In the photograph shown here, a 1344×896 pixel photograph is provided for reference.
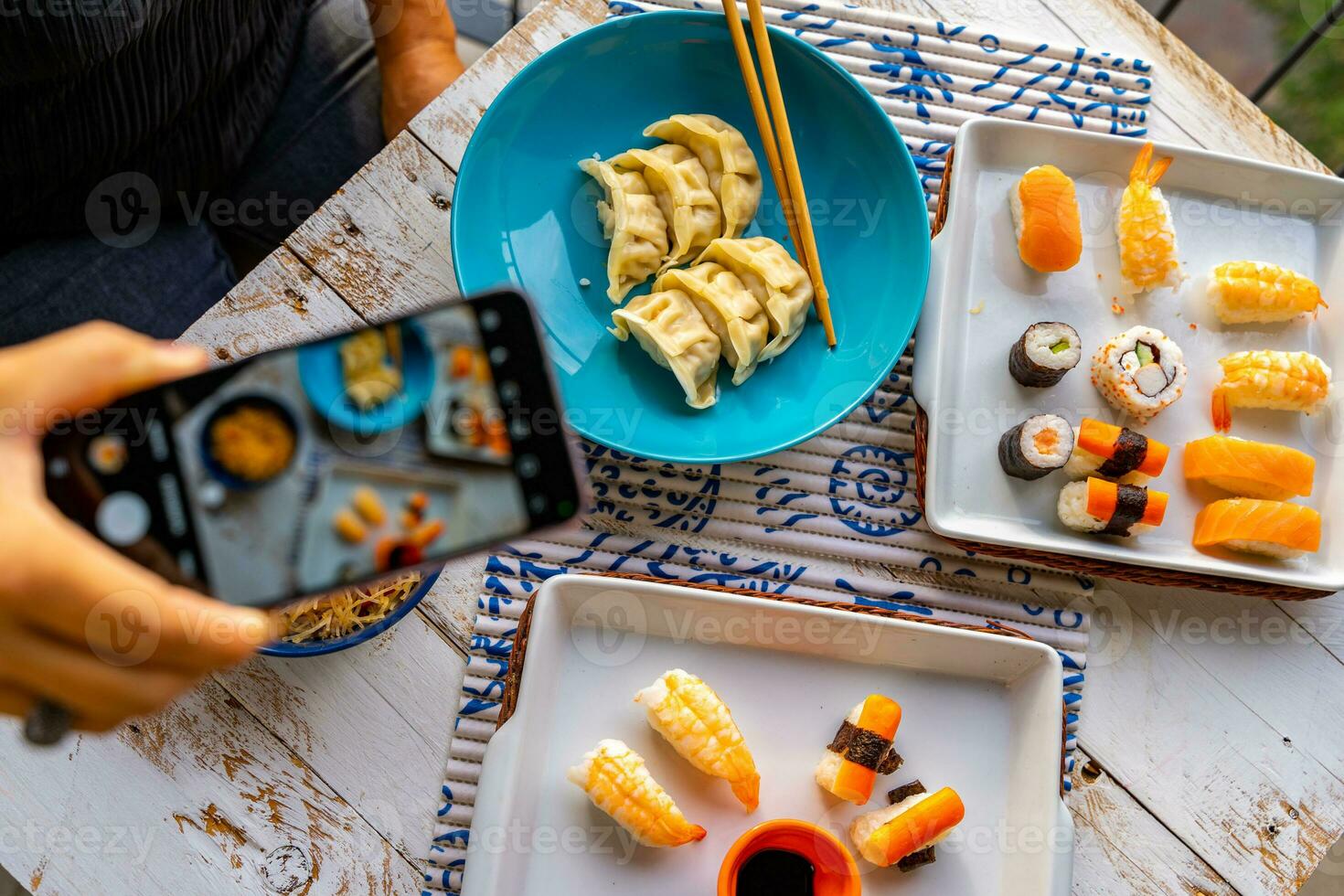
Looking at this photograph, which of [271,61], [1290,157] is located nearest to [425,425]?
[271,61]

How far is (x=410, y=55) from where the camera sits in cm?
163

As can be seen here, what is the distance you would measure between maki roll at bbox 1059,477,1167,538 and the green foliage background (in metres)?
1.70

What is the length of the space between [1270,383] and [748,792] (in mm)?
1023

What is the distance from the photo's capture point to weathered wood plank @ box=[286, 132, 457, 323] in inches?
56.0

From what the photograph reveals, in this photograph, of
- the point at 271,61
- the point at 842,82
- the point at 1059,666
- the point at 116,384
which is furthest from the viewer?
the point at 271,61

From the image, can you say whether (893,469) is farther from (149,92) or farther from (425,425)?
(149,92)

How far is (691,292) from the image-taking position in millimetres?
1376

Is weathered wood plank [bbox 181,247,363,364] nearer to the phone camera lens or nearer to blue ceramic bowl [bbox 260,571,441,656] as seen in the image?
blue ceramic bowl [bbox 260,571,441,656]

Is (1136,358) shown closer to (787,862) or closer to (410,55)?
(787,862)

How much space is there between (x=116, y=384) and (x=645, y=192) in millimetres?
818

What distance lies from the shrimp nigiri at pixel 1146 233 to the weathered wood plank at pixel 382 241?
42.7 inches

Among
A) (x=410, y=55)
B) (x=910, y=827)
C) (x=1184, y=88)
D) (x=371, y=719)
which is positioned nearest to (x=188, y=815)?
(x=371, y=719)

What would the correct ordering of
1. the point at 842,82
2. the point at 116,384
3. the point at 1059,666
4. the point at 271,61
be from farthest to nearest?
the point at 271,61 → the point at 842,82 → the point at 1059,666 → the point at 116,384

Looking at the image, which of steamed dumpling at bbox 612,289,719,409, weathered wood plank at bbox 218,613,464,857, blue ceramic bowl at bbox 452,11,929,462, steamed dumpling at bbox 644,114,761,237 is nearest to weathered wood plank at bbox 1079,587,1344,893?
blue ceramic bowl at bbox 452,11,929,462
